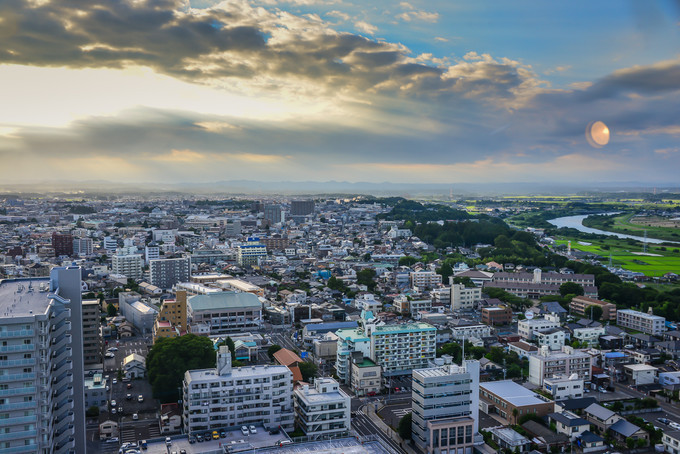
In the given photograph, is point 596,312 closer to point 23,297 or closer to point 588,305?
point 588,305

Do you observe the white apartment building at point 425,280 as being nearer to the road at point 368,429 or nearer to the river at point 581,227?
the road at point 368,429

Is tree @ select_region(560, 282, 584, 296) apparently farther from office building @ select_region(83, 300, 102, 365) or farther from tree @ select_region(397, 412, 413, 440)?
office building @ select_region(83, 300, 102, 365)

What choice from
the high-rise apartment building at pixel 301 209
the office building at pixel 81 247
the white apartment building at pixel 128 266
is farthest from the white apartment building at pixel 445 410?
the high-rise apartment building at pixel 301 209

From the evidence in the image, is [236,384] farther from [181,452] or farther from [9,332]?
[9,332]

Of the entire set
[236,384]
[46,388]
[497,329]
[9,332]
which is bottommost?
[497,329]

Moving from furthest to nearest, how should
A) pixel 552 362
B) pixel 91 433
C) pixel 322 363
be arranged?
pixel 322 363 < pixel 552 362 < pixel 91 433

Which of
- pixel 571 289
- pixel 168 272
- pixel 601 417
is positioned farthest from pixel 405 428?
pixel 168 272

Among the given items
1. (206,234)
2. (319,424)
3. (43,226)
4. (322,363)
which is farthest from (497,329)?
(43,226)

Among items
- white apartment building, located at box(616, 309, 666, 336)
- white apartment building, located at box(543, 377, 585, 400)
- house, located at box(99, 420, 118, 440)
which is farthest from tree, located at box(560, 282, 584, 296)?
house, located at box(99, 420, 118, 440)
